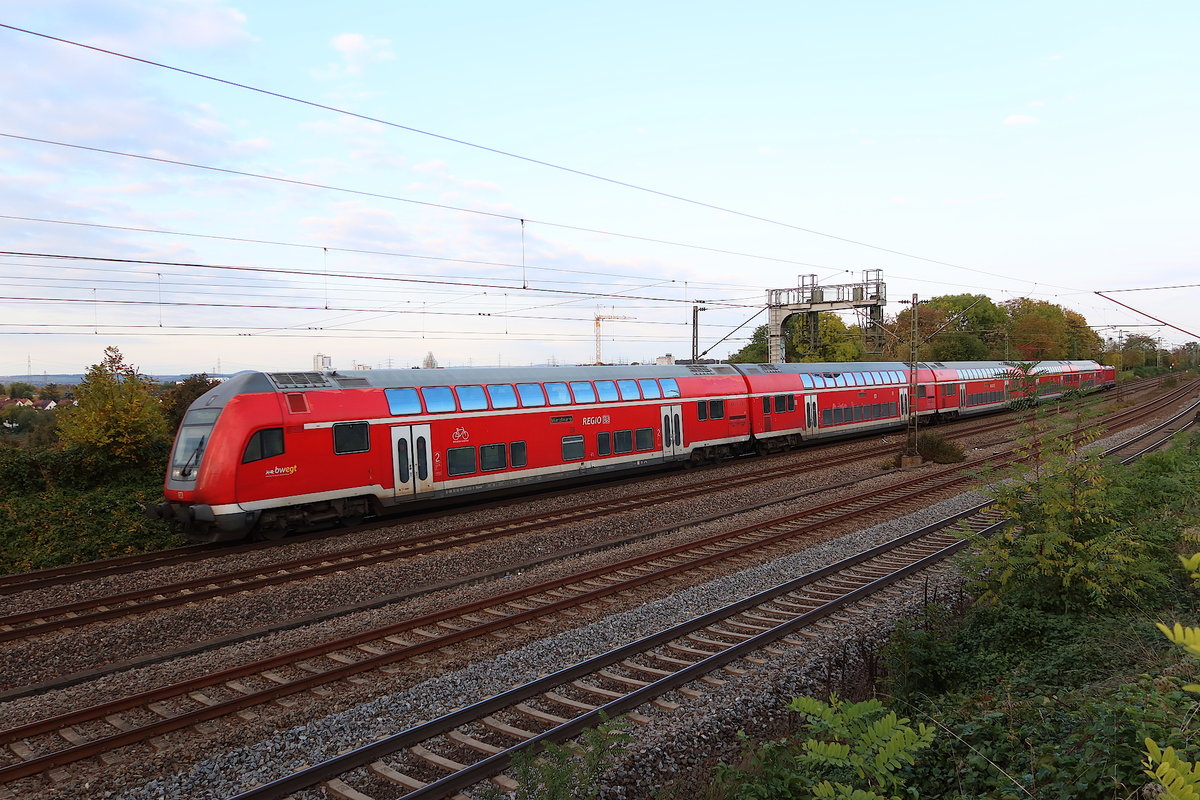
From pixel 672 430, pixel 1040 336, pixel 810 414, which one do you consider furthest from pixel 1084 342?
pixel 672 430

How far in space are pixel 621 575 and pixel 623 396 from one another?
10016 millimetres

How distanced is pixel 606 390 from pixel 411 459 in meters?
6.78

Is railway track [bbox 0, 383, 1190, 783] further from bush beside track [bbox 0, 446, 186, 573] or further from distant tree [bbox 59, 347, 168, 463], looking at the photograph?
distant tree [bbox 59, 347, 168, 463]

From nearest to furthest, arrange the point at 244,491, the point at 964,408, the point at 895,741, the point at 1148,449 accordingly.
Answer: the point at 895,741 → the point at 244,491 → the point at 1148,449 → the point at 964,408

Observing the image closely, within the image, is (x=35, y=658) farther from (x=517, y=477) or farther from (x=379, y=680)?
(x=517, y=477)

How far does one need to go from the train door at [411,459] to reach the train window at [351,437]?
0.64 metres

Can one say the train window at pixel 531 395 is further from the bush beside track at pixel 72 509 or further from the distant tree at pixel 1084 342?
the distant tree at pixel 1084 342

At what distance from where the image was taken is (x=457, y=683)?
8.29 m

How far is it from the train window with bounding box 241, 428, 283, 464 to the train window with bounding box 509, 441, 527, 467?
5914 millimetres

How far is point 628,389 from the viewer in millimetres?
22359

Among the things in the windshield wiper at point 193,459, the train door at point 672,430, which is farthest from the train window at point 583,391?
the windshield wiper at point 193,459

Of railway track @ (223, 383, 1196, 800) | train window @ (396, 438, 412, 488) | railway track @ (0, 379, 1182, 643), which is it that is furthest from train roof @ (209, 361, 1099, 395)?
railway track @ (223, 383, 1196, 800)

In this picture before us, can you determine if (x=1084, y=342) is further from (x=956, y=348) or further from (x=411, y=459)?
(x=411, y=459)

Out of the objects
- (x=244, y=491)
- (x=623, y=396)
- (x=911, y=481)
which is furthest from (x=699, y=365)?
(x=244, y=491)
